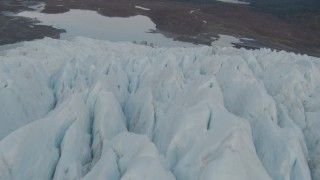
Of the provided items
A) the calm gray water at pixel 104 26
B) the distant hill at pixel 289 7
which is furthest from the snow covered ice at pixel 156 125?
the distant hill at pixel 289 7

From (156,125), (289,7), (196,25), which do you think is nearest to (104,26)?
(196,25)

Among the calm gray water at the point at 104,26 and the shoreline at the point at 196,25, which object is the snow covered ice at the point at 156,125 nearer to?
the shoreline at the point at 196,25

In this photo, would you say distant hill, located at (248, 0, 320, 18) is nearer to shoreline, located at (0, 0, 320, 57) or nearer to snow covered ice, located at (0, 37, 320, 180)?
shoreline, located at (0, 0, 320, 57)

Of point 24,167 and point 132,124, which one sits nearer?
point 24,167

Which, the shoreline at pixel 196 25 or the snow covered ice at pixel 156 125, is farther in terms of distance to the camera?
the shoreline at pixel 196 25

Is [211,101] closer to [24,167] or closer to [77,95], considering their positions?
[77,95]

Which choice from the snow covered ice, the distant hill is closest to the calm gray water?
the snow covered ice

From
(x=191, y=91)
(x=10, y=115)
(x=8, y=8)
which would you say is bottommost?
(x=8, y=8)

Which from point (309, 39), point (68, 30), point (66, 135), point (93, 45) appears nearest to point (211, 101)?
point (66, 135)
